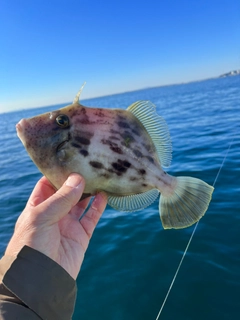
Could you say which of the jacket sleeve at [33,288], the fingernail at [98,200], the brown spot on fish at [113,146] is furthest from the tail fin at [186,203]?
the jacket sleeve at [33,288]

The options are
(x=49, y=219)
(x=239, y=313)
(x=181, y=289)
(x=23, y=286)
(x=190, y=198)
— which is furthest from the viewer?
(x=181, y=289)

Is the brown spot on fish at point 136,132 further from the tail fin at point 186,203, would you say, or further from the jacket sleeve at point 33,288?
the jacket sleeve at point 33,288

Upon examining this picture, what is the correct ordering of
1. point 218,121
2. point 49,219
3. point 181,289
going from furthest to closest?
point 218,121, point 181,289, point 49,219

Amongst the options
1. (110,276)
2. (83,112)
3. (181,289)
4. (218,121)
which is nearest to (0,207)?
(110,276)

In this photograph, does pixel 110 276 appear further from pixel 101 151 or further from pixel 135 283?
pixel 101 151

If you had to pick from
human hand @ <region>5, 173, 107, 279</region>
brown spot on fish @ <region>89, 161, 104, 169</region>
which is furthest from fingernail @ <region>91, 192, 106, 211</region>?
brown spot on fish @ <region>89, 161, 104, 169</region>

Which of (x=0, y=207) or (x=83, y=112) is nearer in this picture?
(x=83, y=112)

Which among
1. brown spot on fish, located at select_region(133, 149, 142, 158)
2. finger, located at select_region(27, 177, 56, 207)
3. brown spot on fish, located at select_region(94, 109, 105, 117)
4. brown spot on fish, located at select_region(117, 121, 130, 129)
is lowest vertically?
finger, located at select_region(27, 177, 56, 207)

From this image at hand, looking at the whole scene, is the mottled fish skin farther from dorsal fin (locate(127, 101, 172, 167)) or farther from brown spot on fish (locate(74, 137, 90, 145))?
dorsal fin (locate(127, 101, 172, 167))

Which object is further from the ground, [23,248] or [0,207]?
[23,248]
